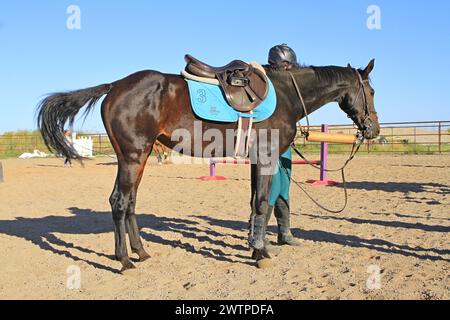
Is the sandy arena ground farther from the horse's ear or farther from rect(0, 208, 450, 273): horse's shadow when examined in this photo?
the horse's ear

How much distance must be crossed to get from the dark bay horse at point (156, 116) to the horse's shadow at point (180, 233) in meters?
0.62

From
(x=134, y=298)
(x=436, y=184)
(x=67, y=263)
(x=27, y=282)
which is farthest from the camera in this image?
(x=436, y=184)

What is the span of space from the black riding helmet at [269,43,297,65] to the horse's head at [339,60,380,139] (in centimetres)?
77

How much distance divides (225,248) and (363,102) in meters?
2.38

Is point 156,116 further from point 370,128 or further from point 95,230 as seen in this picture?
point 95,230

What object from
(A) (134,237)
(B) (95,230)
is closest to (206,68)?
(A) (134,237)

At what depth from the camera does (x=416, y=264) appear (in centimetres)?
434

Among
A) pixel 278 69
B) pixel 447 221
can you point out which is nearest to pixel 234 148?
pixel 278 69

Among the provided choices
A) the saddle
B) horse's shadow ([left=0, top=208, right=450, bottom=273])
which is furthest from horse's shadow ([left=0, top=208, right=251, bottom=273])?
the saddle

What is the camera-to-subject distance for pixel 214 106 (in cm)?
448

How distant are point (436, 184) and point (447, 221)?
14.7ft

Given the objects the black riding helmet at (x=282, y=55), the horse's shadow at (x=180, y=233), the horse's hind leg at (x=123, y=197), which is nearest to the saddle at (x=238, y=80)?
the black riding helmet at (x=282, y=55)

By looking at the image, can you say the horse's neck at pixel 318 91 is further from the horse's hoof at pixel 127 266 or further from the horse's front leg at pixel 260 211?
the horse's hoof at pixel 127 266
